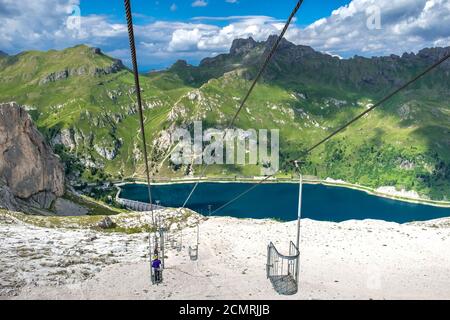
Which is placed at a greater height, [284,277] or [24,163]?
[24,163]

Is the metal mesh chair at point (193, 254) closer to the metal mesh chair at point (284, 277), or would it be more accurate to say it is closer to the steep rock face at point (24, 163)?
the metal mesh chair at point (284, 277)

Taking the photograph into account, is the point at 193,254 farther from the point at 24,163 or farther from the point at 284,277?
the point at 24,163

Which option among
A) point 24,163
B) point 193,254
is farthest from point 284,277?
point 24,163

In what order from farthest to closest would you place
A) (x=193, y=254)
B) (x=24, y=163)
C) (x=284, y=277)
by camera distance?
(x=24, y=163) → (x=193, y=254) → (x=284, y=277)

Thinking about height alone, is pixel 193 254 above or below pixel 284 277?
below

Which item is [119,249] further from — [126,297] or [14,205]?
[14,205]

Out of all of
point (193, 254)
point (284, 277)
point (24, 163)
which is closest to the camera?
point (284, 277)

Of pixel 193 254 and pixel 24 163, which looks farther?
pixel 24 163

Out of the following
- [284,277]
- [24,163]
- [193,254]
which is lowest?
[193,254]

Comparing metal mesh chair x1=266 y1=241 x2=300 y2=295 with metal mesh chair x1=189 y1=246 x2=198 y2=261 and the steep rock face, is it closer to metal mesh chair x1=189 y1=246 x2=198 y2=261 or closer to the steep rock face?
metal mesh chair x1=189 y1=246 x2=198 y2=261
